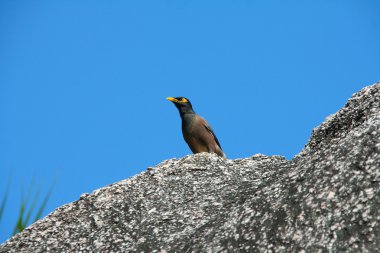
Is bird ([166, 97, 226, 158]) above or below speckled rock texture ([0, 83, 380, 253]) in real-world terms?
above

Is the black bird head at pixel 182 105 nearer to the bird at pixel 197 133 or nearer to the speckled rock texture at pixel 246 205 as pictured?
the bird at pixel 197 133

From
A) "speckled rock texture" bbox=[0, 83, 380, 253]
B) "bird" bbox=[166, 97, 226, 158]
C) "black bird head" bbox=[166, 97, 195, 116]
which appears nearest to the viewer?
"speckled rock texture" bbox=[0, 83, 380, 253]

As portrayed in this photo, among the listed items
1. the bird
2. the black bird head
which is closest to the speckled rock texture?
the bird

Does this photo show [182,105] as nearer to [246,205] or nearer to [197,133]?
[197,133]

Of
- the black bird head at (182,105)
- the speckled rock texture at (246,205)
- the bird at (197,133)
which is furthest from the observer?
the black bird head at (182,105)

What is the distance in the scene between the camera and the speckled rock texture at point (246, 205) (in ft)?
28.6

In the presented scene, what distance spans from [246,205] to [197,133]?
37.4 ft

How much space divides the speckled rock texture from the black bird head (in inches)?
312

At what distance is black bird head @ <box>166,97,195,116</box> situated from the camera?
22533 millimetres

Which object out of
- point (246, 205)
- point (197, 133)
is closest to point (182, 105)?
point (197, 133)

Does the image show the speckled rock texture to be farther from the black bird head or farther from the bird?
the black bird head

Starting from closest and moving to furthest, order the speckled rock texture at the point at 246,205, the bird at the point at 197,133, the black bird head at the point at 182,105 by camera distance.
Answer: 1. the speckled rock texture at the point at 246,205
2. the bird at the point at 197,133
3. the black bird head at the point at 182,105

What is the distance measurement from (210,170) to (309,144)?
235 cm

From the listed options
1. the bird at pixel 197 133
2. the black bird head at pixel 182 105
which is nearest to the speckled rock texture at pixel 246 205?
the bird at pixel 197 133
